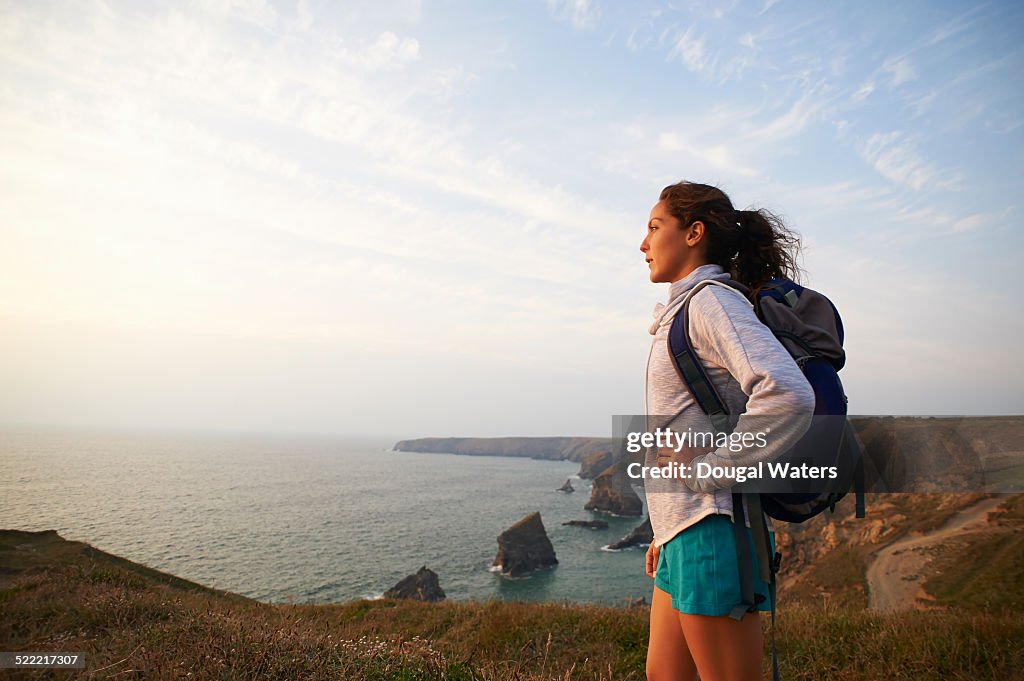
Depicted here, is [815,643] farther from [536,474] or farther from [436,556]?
[536,474]

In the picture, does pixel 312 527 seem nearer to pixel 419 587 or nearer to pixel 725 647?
pixel 419 587

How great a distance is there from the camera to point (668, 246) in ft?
6.49

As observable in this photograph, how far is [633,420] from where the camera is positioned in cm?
216

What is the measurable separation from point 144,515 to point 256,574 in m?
33.8

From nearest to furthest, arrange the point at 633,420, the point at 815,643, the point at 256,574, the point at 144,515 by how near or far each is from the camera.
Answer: the point at 633,420 < the point at 815,643 < the point at 256,574 < the point at 144,515

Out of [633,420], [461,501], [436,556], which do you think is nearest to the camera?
[633,420]

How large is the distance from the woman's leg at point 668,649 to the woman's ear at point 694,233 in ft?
4.47

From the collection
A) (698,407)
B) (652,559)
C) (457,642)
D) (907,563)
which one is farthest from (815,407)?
(907,563)

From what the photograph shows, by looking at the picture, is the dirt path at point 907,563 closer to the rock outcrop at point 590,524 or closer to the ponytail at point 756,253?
the ponytail at point 756,253

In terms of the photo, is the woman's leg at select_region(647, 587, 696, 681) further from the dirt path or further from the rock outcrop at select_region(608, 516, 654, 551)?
the rock outcrop at select_region(608, 516, 654, 551)

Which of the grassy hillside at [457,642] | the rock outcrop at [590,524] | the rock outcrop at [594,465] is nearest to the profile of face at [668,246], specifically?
the grassy hillside at [457,642]

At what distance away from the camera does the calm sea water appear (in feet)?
131

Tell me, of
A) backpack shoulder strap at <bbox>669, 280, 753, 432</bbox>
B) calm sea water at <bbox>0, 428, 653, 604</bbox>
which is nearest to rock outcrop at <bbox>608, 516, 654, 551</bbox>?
calm sea water at <bbox>0, 428, 653, 604</bbox>

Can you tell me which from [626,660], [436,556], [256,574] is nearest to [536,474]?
[436,556]
